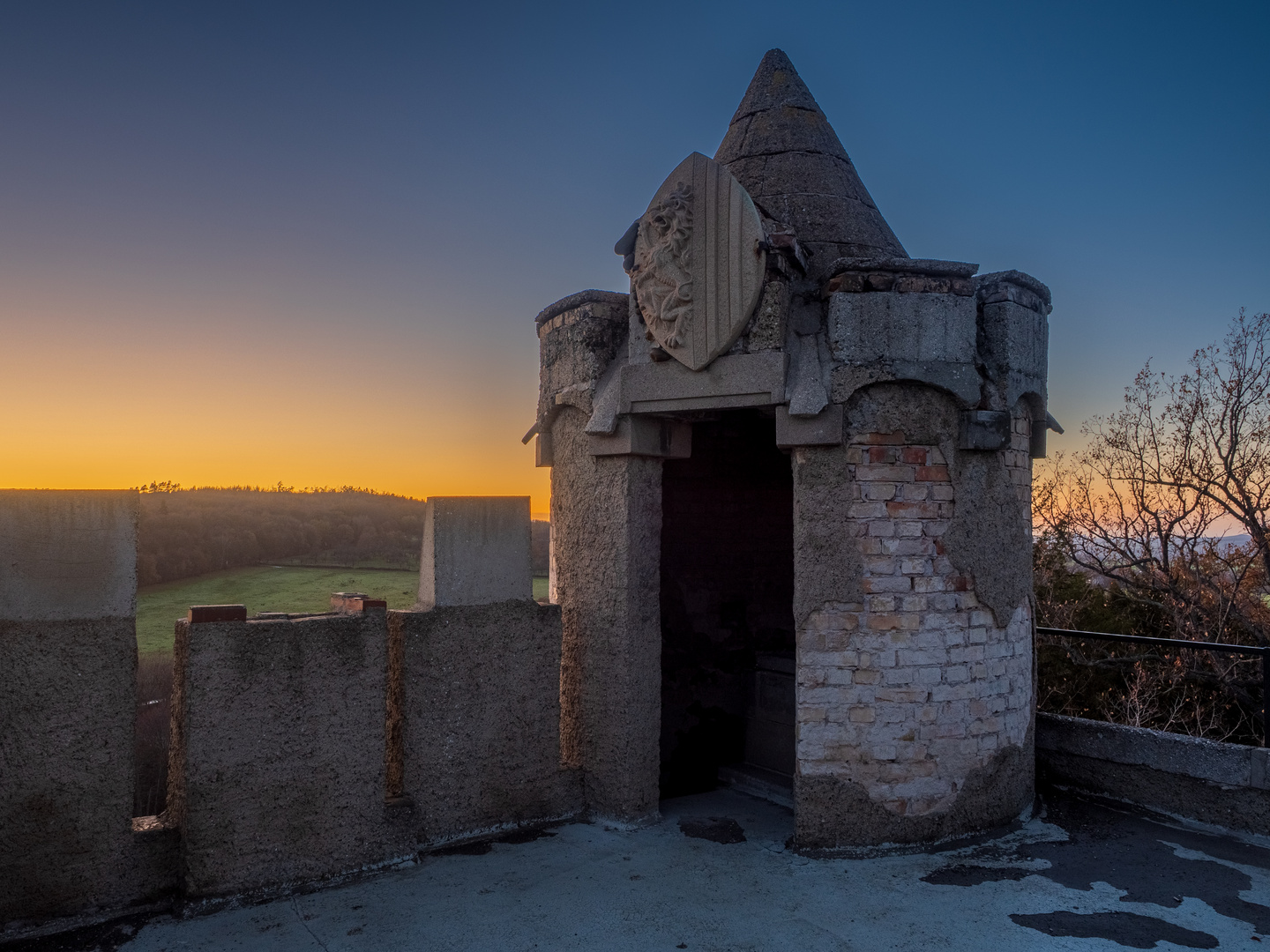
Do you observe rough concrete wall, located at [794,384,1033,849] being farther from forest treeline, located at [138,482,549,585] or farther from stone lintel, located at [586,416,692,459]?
forest treeline, located at [138,482,549,585]

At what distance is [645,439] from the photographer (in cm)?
538

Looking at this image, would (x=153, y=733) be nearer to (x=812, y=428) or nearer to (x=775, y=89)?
(x=812, y=428)

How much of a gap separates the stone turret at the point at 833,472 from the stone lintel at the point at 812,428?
1 cm

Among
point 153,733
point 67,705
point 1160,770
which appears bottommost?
point 153,733

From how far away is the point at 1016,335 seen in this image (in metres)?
5.21

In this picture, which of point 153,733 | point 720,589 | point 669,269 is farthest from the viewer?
point 153,733

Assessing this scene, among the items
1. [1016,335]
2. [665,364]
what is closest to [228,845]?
[665,364]

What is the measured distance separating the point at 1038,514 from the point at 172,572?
13.9 meters

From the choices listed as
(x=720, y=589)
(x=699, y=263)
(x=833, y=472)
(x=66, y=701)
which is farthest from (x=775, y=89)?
(x=66, y=701)

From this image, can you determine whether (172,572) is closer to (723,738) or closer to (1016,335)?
(723,738)

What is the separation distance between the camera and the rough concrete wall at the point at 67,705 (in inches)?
152

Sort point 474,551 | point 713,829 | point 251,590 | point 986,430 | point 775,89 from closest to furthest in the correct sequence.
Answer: point 986,430, point 474,551, point 713,829, point 775,89, point 251,590

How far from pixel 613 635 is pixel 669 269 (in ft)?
7.42

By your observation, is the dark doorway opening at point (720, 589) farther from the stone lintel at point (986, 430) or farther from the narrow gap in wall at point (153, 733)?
the narrow gap in wall at point (153, 733)
